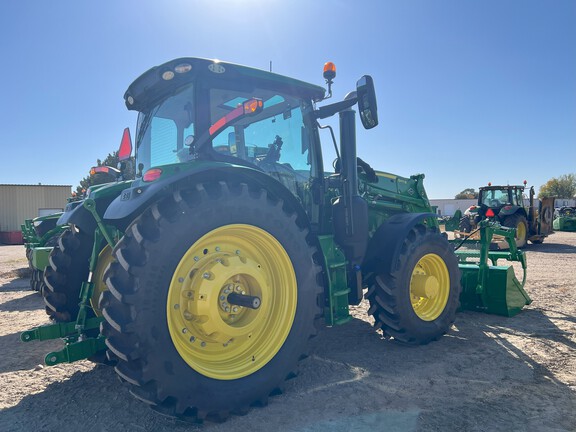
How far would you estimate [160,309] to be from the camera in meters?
2.53

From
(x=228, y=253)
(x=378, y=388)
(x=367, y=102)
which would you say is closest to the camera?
(x=228, y=253)

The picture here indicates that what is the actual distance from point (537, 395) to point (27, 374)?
4.18 metres

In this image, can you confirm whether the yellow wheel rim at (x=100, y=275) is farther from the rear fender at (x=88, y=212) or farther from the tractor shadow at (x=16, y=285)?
the tractor shadow at (x=16, y=285)

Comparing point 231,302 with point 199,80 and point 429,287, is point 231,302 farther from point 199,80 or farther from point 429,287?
point 429,287

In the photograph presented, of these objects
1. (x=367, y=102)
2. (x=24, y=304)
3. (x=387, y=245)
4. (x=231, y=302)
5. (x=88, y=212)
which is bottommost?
(x=24, y=304)

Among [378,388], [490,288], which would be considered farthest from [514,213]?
[378,388]

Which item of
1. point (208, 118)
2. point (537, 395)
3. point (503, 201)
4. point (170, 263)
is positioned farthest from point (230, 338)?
point (503, 201)

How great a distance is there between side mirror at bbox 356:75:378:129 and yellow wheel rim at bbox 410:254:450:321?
1.66 m

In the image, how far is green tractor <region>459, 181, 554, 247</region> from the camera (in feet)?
48.3

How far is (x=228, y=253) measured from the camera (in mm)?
3100

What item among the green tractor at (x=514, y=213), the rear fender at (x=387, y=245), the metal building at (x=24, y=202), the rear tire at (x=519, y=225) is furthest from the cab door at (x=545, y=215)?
the metal building at (x=24, y=202)

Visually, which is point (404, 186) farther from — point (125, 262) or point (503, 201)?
point (503, 201)

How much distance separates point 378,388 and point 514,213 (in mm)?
13510

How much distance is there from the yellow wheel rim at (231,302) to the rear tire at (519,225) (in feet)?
44.0
